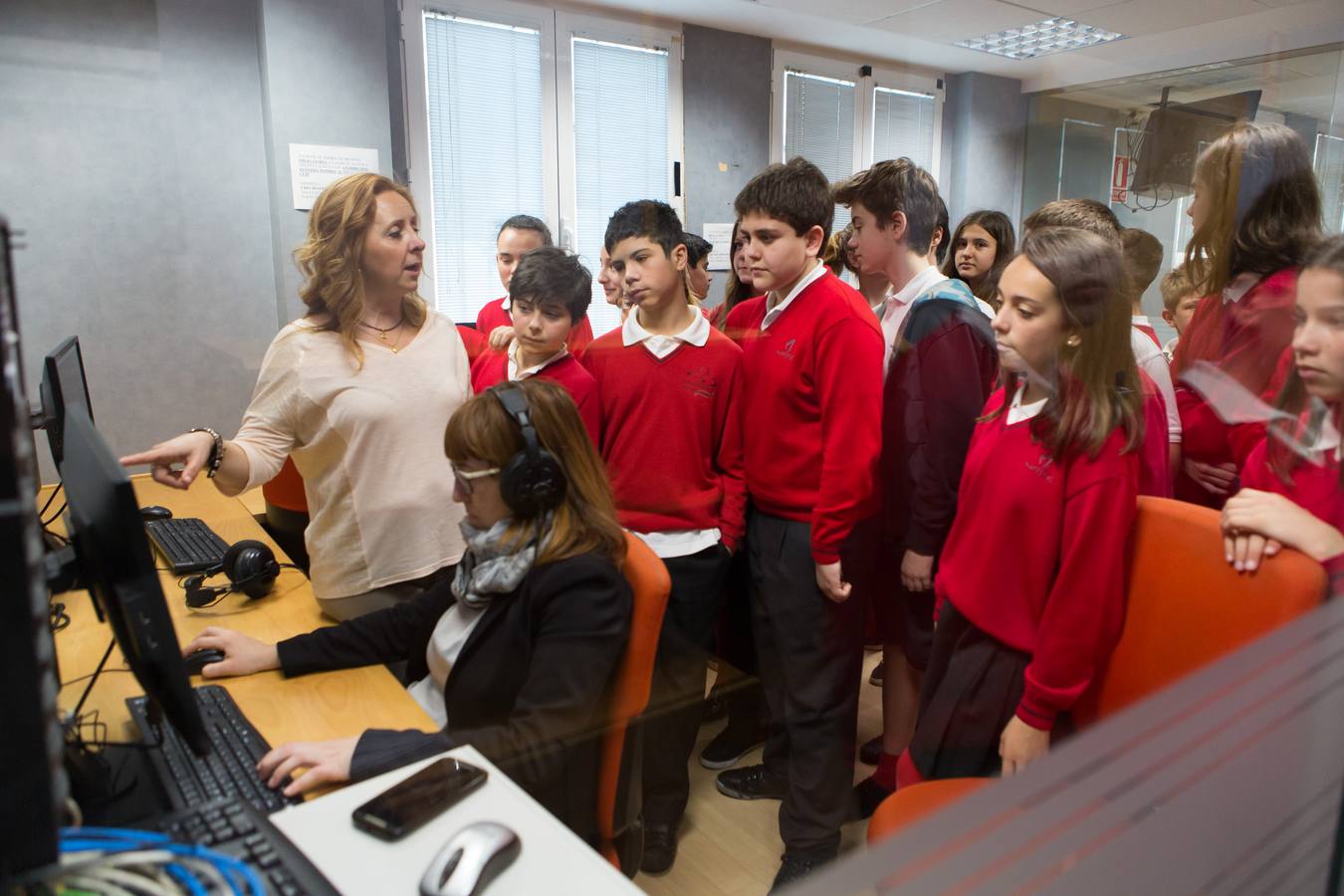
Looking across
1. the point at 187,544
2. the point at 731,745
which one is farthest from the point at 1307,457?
the point at 187,544

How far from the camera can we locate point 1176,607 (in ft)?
3.58

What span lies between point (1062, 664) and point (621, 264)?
3.00 feet

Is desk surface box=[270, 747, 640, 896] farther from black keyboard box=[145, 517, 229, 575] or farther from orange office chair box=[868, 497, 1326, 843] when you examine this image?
black keyboard box=[145, 517, 229, 575]

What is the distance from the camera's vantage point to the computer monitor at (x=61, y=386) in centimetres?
110

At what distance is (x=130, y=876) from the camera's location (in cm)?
56

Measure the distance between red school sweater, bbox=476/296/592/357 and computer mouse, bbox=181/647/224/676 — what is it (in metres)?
0.58

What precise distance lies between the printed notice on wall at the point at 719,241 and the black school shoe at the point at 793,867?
42.8 inches

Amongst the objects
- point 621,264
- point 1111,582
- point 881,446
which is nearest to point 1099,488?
point 1111,582

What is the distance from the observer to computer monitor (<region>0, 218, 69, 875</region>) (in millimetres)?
394

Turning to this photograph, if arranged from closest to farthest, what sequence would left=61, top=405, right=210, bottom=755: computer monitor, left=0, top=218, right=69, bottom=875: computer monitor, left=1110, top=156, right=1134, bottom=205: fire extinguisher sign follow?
left=0, top=218, right=69, bottom=875: computer monitor, left=61, top=405, right=210, bottom=755: computer monitor, left=1110, top=156, right=1134, bottom=205: fire extinguisher sign

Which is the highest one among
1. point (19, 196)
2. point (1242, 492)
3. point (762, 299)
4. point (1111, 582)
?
point (19, 196)

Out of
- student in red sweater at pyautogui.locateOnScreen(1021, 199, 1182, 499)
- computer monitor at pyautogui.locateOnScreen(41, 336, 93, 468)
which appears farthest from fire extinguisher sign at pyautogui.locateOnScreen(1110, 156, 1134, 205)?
computer monitor at pyautogui.locateOnScreen(41, 336, 93, 468)

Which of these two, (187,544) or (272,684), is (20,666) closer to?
(272,684)

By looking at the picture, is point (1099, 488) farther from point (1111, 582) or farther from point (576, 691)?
point (576, 691)
